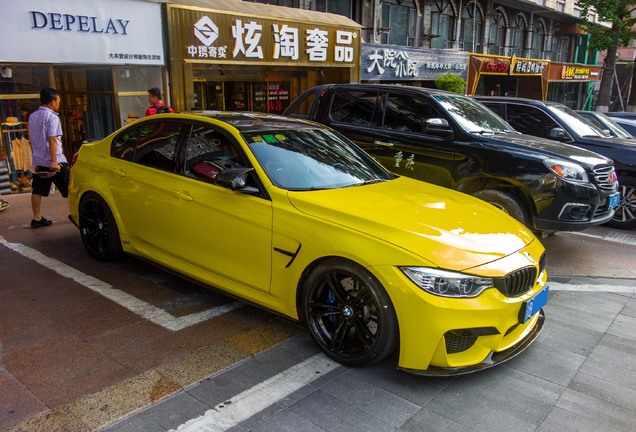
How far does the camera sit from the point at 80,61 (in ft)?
31.5

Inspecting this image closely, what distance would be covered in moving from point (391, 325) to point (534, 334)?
4.09 feet

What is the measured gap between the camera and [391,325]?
10.8 ft

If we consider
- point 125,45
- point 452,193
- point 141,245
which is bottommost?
point 141,245

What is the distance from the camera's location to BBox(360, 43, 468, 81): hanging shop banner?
55.8ft

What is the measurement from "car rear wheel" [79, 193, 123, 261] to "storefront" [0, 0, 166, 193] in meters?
4.53

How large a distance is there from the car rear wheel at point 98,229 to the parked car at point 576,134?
633 cm

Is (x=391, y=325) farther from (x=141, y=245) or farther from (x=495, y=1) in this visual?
(x=495, y=1)

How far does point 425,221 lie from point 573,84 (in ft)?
127

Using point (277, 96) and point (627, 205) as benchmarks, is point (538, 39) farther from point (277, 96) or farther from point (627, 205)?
point (627, 205)

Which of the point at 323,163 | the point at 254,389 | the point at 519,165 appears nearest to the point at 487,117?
the point at 519,165

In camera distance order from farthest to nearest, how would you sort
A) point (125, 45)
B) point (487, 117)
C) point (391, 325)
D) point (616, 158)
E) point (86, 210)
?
point (125, 45) → point (616, 158) → point (487, 117) → point (86, 210) → point (391, 325)

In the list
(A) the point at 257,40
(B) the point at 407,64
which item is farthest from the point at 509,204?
(B) the point at 407,64

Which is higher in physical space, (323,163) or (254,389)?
(323,163)

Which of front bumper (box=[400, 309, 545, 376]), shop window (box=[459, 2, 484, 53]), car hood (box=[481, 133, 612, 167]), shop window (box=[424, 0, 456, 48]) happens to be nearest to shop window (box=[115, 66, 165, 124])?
car hood (box=[481, 133, 612, 167])
